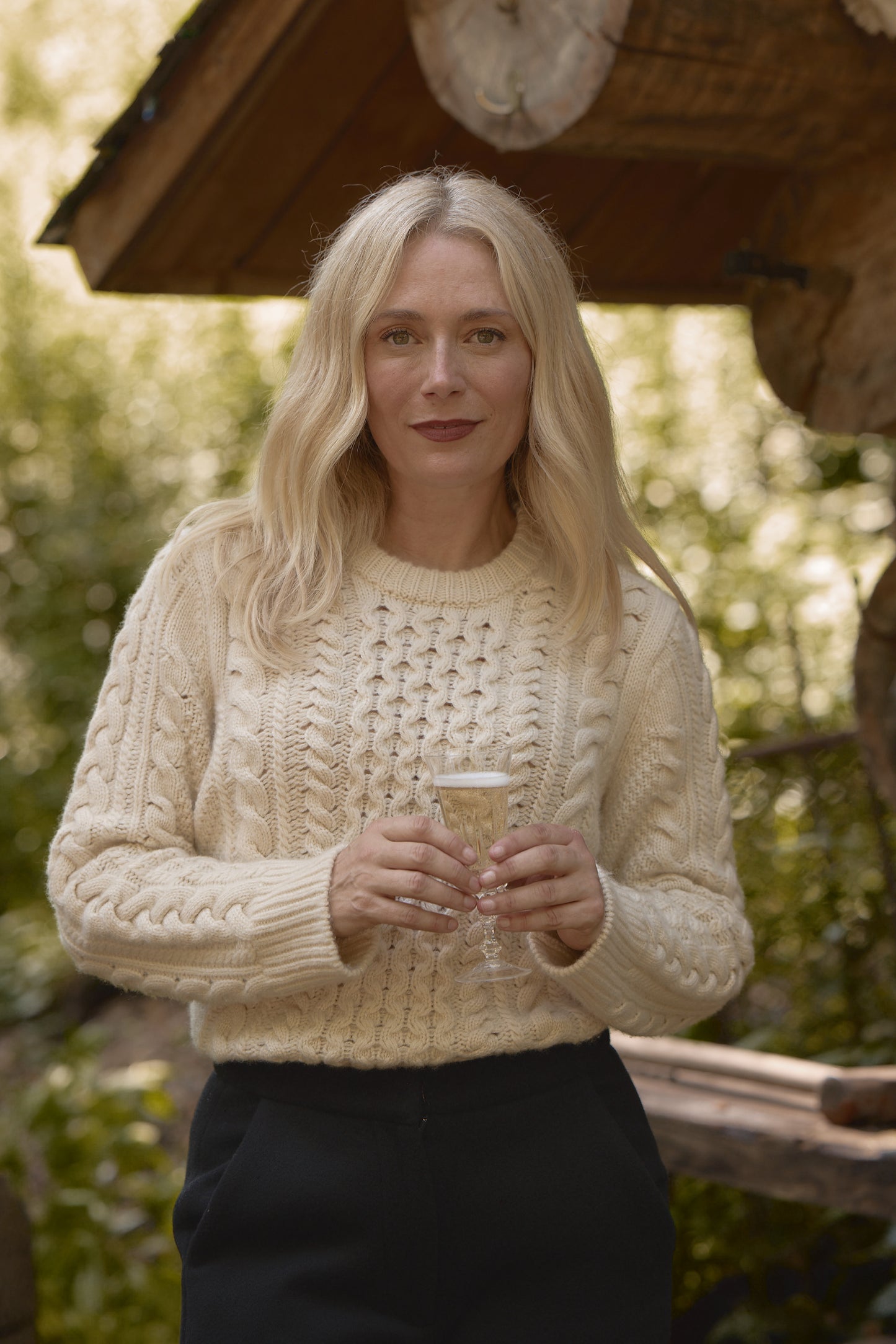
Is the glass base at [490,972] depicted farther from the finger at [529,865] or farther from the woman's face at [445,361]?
the woman's face at [445,361]

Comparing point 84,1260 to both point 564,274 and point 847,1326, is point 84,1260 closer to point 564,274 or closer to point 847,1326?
point 847,1326

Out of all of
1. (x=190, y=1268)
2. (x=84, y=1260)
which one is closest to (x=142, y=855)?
(x=190, y=1268)

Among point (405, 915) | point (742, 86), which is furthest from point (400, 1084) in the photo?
point (742, 86)

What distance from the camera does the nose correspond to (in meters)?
1.91

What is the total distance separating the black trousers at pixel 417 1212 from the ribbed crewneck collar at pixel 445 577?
68 cm

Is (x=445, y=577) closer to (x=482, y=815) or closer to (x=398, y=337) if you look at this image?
(x=398, y=337)

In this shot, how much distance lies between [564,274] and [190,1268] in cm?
152

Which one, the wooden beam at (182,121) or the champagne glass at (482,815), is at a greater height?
the wooden beam at (182,121)

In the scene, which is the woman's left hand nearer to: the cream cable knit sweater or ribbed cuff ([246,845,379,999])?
the cream cable knit sweater

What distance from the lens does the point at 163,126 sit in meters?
2.61

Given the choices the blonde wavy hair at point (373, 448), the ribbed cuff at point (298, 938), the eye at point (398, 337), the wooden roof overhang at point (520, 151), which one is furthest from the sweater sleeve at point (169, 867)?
the wooden roof overhang at point (520, 151)

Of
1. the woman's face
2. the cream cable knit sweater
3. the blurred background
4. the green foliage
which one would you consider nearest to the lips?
the woman's face

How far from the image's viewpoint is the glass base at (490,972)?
1.75 m

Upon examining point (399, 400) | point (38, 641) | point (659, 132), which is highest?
point (659, 132)
